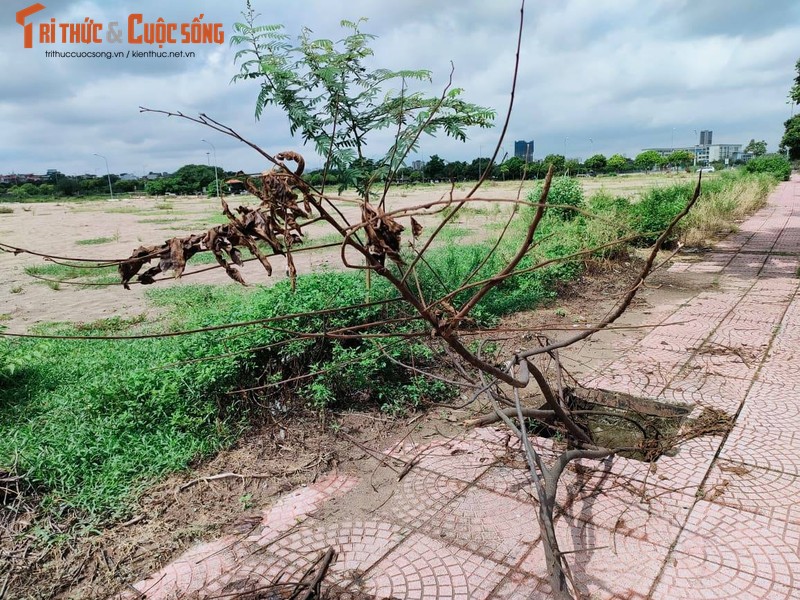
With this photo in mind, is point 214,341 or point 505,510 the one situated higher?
point 214,341

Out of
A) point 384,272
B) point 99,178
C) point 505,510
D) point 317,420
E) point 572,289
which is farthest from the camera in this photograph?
point 99,178

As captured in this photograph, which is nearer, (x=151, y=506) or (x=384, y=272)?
(x=384, y=272)

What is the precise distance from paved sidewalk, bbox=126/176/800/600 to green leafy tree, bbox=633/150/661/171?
8339cm

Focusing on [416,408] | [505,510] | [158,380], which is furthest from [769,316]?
[158,380]

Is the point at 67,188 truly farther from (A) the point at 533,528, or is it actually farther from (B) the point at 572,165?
(A) the point at 533,528

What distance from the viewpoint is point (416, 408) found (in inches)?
145

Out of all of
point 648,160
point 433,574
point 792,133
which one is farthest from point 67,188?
point 433,574

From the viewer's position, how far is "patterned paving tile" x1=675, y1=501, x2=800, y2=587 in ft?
6.84

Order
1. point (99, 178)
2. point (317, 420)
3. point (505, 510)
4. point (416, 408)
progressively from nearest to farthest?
1. point (505, 510)
2. point (317, 420)
3. point (416, 408)
4. point (99, 178)

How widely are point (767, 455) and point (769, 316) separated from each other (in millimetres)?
3305

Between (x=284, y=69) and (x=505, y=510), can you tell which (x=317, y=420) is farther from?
(x=284, y=69)

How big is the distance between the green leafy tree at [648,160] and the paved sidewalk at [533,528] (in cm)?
8339

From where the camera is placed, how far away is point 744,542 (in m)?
2.24

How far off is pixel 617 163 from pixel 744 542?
7355 centimetres
